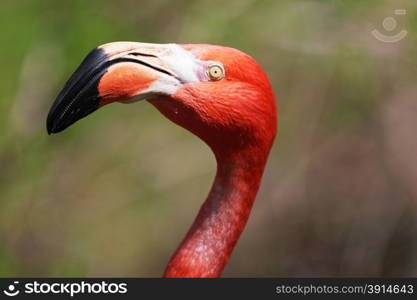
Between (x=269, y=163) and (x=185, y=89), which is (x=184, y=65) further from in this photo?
(x=269, y=163)

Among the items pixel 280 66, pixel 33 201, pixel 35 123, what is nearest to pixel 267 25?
pixel 280 66

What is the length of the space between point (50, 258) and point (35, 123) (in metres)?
0.83

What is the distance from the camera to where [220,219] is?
70.6 inches

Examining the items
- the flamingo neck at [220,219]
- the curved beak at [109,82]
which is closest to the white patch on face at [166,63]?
the curved beak at [109,82]

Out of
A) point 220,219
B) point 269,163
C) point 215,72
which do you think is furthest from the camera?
point 269,163

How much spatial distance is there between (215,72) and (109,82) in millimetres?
284

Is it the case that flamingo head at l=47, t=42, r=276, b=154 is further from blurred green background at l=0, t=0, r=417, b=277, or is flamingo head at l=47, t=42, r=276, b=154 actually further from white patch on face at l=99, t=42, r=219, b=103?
blurred green background at l=0, t=0, r=417, b=277

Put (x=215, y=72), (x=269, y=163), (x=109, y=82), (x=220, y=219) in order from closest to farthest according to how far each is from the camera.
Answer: (x=109, y=82), (x=215, y=72), (x=220, y=219), (x=269, y=163)

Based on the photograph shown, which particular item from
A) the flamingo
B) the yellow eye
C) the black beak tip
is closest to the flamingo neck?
the flamingo

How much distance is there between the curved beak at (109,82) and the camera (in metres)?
1.54

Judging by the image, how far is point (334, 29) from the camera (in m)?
3.40

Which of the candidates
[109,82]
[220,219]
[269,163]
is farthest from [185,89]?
[269,163]

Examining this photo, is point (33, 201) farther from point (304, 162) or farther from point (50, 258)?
point (304, 162)

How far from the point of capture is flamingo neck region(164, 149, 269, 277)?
5.81 feet
